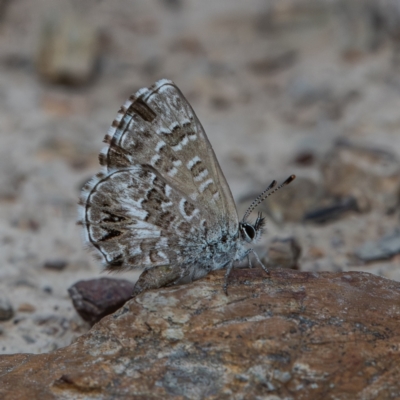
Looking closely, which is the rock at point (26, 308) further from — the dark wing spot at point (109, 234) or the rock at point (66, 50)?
the rock at point (66, 50)

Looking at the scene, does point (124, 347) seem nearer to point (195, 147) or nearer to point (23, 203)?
point (195, 147)

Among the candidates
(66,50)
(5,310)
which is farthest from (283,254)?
(66,50)

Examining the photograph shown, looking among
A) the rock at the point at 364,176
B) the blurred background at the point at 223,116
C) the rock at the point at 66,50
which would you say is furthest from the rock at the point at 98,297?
the rock at the point at 66,50

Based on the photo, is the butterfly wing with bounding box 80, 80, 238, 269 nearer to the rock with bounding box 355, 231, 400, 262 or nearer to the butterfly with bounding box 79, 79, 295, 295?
the butterfly with bounding box 79, 79, 295, 295

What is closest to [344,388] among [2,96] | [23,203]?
[23,203]

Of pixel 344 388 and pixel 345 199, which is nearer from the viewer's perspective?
pixel 344 388

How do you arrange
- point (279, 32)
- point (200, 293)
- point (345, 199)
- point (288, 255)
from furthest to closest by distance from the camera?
point (279, 32)
point (345, 199)
point (288, 255)
point (200, 293)
